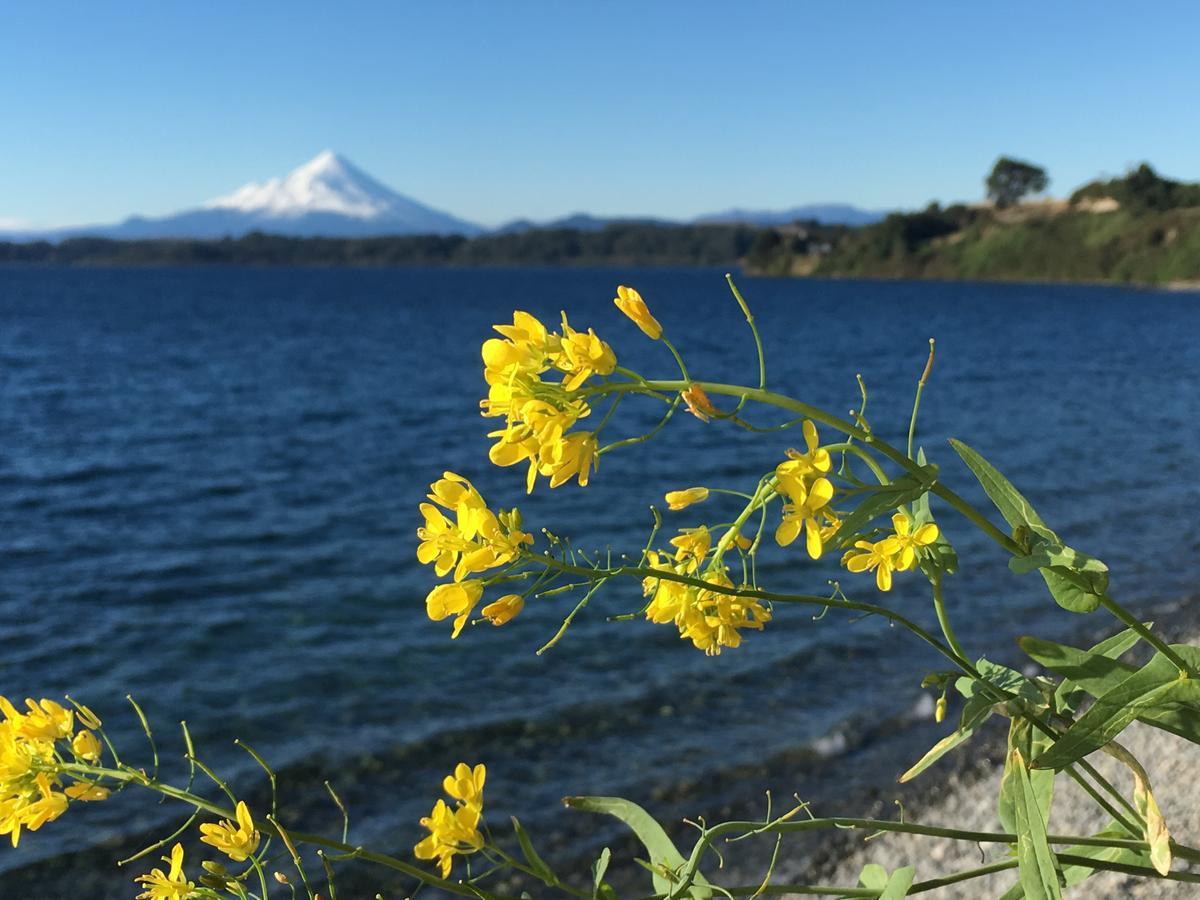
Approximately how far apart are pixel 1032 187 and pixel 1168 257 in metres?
33.0

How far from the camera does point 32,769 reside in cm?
152

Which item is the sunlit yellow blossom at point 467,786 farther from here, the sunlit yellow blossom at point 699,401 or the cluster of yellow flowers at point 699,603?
the sunlit yellow blossom at point 699,401

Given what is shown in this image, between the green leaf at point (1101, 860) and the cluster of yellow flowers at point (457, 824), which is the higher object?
the cluster of yellow flowers at point (457, 824)

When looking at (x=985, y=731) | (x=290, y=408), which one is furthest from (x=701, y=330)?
(x=985, y=731)

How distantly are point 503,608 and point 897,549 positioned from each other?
1.95ft

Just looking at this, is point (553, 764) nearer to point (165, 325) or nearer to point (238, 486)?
point (238, 486)

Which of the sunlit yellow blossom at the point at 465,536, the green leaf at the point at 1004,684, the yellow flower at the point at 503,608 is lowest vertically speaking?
the green leaf at the point at 1004,684

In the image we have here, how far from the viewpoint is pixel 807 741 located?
22.2ft

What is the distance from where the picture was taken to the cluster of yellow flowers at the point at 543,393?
3.63 feet

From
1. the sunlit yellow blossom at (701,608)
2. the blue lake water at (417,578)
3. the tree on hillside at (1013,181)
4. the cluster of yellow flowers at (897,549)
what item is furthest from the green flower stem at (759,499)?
the tree on hillside at (1013,181)

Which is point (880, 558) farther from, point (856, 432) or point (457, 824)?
point (457, 824)

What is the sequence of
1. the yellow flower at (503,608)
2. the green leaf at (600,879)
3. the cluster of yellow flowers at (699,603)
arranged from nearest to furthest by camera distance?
the yellow flower at (503,608), the cluster of yellow flowers at (699,603), the green leaf at (600,879)

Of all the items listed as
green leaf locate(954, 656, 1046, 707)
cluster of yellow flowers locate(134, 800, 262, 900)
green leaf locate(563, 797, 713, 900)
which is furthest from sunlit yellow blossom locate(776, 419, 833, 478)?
cluster of yellow flowers locate(134, 800, 262, 900)

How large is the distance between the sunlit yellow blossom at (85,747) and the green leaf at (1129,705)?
1.40 m
